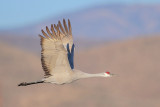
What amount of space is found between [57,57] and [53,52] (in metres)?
0.22

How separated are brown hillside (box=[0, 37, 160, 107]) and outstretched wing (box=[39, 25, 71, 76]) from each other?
64.3 feet

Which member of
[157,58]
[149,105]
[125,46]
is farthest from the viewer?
[125,46]

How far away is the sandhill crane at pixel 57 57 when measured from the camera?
15289 millimetres

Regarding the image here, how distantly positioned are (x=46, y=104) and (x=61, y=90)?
3.38 m

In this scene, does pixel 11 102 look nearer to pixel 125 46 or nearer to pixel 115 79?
pixel 115 79

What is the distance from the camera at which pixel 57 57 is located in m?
15.4

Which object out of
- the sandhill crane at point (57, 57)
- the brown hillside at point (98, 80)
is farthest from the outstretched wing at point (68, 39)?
the brown hillside at point (98, 80)

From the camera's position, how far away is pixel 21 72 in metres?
51.8

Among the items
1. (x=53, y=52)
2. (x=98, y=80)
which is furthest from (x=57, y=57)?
(x=98, y=80)

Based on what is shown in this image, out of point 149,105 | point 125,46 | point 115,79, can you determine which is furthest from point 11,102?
point 125,46

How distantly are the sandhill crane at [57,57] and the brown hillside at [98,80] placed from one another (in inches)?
754

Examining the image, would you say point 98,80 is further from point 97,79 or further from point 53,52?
point 53,52

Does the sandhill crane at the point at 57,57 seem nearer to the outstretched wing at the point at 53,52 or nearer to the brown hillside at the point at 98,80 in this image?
the outstretched wing at the point at 53,52

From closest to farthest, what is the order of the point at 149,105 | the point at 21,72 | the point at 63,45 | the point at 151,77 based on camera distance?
the point at 63,45 < the point at 149,105 < the point at 21,72 < the point at 151,77
